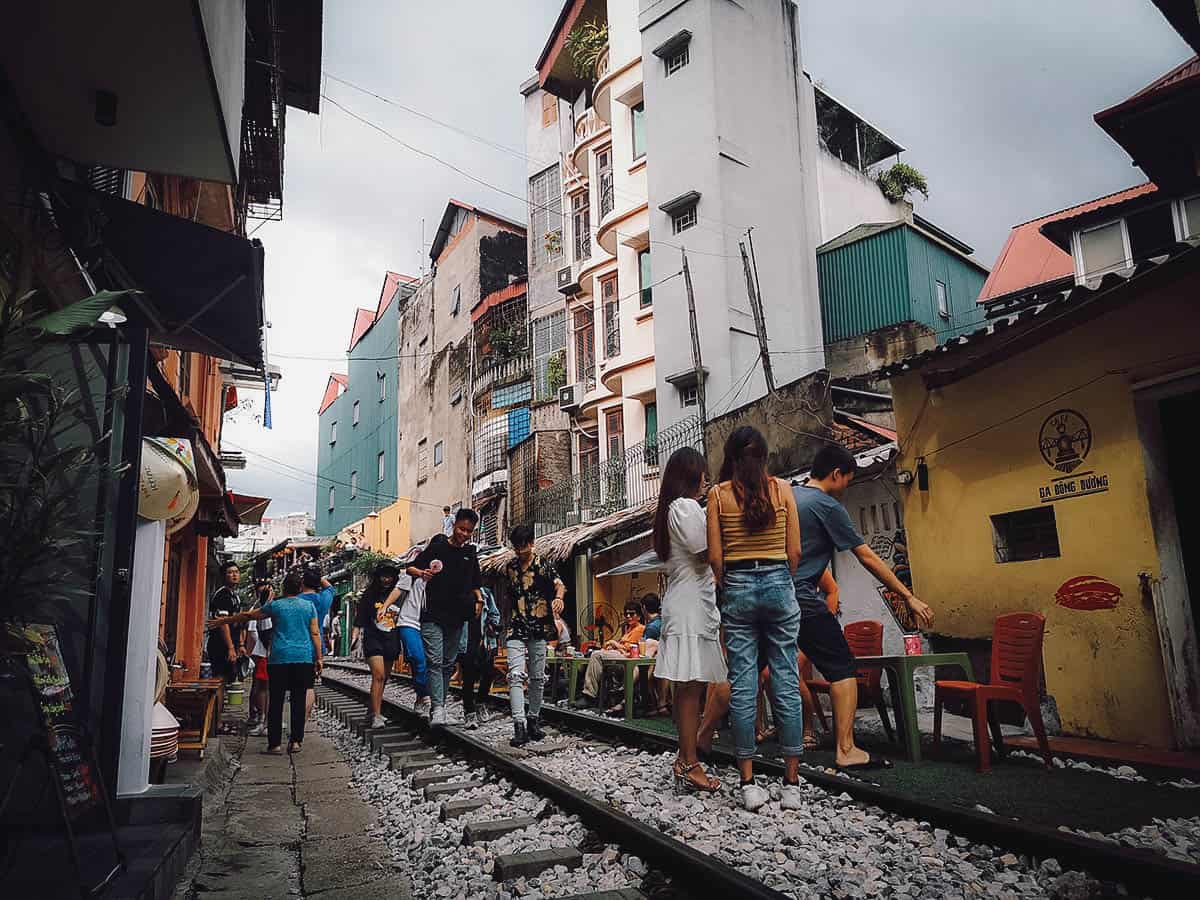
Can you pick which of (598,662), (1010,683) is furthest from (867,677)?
(598,662)

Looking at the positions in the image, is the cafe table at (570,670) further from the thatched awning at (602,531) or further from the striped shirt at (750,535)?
the striped shirt at (750,535)

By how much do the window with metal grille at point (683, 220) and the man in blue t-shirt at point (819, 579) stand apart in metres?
17.5

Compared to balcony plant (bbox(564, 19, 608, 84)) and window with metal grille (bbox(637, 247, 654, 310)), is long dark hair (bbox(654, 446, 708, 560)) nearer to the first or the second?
window with metal grille (bbox(637, 247, 654, 310))

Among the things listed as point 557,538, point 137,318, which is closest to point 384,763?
point 137,318

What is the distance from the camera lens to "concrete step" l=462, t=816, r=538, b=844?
4629mm

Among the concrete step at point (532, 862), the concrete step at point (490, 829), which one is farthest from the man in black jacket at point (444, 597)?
the concrete step at point (532, 862)

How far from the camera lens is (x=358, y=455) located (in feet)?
179

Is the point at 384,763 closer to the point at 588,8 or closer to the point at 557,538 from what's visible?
the point at 557,538

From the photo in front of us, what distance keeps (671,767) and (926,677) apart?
162 inches

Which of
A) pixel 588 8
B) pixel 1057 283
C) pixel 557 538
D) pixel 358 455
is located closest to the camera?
pixel 1057 283

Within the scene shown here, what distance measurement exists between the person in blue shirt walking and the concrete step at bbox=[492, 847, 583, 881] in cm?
526

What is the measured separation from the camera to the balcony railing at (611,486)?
813 inches

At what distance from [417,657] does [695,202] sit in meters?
15.2

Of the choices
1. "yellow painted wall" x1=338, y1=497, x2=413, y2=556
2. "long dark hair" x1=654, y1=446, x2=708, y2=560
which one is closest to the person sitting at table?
"long dark hair" x1=654, y1=446, x2=708, y2=560
